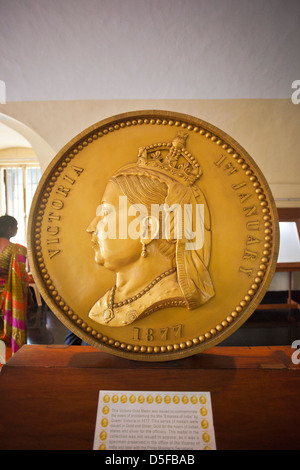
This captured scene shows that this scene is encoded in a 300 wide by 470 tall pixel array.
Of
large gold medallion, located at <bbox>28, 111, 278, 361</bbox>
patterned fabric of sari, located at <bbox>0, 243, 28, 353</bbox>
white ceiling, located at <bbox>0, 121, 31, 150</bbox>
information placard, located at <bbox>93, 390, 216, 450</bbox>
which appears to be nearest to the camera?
information placard, located at <bbox>93, 390, 216, 450</bbox>

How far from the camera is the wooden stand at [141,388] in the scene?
0.68 m

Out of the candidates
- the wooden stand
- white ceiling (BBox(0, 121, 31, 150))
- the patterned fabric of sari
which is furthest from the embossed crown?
white ceiling (BBox(0, 121, 31, 150))

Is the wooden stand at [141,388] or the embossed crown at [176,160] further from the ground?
the embossed crown at [176,160]

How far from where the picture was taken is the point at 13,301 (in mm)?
1863

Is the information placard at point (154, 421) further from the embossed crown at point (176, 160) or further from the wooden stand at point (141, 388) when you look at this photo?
the embossed crown at point (176, 160)

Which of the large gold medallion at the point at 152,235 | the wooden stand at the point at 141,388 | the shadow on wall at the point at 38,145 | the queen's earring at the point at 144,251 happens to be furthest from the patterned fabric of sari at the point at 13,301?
the shadow on wall at the point at 38,145

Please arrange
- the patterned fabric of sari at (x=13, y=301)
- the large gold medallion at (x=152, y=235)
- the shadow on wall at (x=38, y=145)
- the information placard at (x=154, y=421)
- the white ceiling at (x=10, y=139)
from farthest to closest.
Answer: the white ceiling at (x=10, y=139) < the shadow on wall at (x=38, y=145) < the patterned fabric of sari at (x=13, y=301) < the large gold medallion at (x=152, y=235) < the information placard at (x=154, y=421)

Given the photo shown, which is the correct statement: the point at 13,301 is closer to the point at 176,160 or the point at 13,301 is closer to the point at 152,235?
the point at 152,235

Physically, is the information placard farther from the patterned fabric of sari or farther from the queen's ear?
the patterned fabric of sari

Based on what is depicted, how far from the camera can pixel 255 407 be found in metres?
0.73

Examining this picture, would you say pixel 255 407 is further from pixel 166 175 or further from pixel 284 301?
pixel 284 301

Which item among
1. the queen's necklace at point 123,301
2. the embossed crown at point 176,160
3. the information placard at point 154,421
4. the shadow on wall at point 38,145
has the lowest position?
the information placard at point 154,421

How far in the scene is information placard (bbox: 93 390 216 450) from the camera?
66 cm
